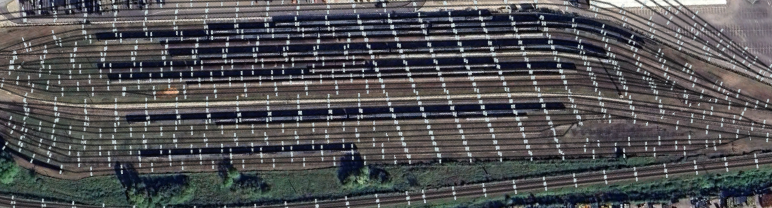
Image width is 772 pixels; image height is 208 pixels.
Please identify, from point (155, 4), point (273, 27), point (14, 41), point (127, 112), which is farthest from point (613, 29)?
point (14, 41)

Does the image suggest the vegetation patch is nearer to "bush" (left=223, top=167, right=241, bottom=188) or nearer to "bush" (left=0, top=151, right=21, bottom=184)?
"bush" (left=223, top=167, right=241, bottom=188)

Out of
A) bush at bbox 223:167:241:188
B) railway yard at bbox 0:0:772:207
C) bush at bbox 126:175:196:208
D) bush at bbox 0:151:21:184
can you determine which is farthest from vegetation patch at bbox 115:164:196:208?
A: bush at bbox 0:151:21:184

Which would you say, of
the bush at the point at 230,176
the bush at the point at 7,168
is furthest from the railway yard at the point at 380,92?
the bush at the point at 7,168

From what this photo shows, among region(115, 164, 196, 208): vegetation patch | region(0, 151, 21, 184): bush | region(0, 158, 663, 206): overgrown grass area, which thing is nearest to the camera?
region(0, 151, 21, 184): bush

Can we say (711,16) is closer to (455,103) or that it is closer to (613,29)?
(613,29)

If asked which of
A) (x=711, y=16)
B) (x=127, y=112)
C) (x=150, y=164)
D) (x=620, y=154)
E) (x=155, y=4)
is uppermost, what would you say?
(x=155, y=4)

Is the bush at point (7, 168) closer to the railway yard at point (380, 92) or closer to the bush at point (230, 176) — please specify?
the railway yard at point (380, 92)
